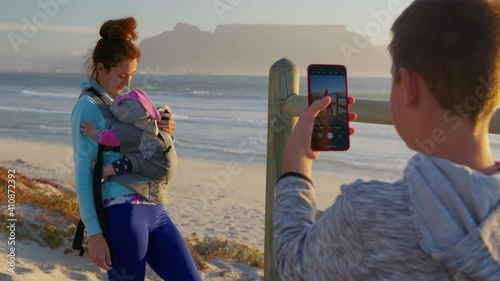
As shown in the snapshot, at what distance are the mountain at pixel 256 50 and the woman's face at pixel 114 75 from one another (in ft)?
323

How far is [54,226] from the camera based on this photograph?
5789mm

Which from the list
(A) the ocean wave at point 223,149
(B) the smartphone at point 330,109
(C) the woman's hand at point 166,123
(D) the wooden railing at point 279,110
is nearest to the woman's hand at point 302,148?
(B) the smartphone at point 330,109

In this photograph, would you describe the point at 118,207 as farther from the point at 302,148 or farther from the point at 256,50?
the point at 256,50

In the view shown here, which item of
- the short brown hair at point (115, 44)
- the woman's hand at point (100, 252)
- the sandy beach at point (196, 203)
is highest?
the short brown hair at point (115, 44)

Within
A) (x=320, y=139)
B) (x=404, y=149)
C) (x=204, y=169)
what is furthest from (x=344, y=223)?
(x=404, y=149)

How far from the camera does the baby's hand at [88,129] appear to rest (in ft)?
9.52

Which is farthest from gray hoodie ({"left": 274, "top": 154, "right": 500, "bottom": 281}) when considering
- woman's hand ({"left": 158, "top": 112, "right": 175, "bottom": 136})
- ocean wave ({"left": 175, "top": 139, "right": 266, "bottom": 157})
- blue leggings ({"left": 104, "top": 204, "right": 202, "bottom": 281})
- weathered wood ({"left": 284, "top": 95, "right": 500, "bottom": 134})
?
ocean wave ({"left": 175, "top": 139, "right": 266, "bottom": 157})

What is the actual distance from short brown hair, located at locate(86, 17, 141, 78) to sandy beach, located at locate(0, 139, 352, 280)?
2410mm

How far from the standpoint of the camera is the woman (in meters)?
2.90

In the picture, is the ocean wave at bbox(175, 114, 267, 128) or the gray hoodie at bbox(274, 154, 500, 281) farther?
the ocean wave at bbox(175, 114, 267, 128)

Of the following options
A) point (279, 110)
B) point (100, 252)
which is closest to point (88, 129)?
point (100, 252)

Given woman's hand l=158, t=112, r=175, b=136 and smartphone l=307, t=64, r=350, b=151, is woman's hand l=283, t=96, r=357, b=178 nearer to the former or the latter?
smartphone l=307, t=64, r=350, b=151

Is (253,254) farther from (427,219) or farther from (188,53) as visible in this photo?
(188,53)

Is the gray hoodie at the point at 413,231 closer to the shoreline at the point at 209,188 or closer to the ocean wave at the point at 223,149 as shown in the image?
the shoreline at the point at 209,188
